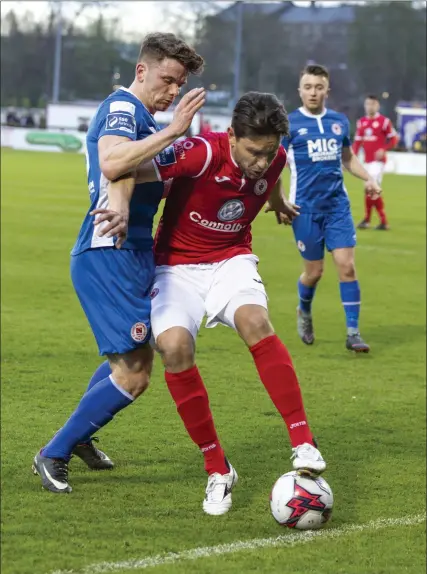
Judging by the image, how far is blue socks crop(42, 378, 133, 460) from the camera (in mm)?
4941

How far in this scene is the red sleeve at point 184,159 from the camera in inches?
184

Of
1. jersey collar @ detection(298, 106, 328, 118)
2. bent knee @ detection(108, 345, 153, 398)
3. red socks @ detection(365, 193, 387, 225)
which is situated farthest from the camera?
red socks @ detection(365, 193, 387, 225)

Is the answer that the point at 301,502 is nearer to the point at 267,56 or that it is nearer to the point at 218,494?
the point at 218,494

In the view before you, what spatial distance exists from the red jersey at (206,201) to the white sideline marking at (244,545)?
1.30 m

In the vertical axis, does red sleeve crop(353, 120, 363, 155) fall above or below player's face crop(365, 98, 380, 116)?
below

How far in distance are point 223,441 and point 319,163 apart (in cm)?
385

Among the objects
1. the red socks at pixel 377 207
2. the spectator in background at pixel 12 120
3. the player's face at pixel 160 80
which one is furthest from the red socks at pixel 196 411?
the spectator in background at pixel 12 120

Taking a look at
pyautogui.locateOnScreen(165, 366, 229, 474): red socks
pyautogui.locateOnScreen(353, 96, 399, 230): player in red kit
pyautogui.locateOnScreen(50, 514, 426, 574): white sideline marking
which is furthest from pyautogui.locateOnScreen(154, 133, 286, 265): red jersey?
pyautogui.locateOnScreen(353, 96, 399, 230): player in red kit

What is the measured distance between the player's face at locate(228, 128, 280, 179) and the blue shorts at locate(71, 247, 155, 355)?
610 mm

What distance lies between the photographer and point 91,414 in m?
4.98

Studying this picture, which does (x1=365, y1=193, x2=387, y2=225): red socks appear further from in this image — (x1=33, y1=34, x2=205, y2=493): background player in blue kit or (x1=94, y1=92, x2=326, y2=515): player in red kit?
(x1=33, y1=34, x2=205, y2=493): background player in blue kit

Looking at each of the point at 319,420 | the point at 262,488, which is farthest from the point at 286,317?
the point at 262,488

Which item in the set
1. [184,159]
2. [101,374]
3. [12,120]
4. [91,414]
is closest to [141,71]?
[184,159]

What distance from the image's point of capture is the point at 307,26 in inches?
2410
